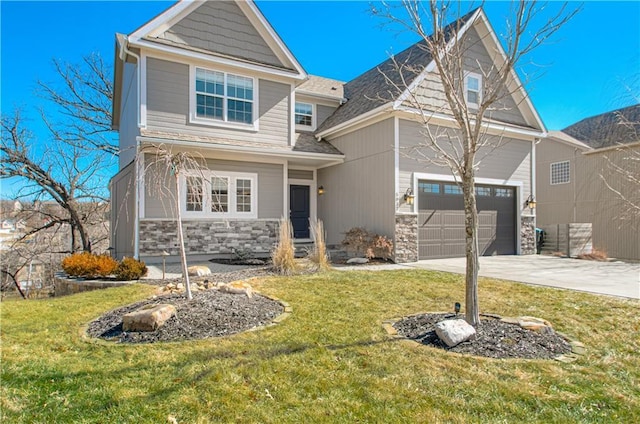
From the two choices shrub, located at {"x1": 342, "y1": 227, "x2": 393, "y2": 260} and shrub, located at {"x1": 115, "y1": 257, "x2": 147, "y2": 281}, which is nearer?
shrub, located at {"x1": 115, "y1": 257, "x2": 147, "y2": 281}

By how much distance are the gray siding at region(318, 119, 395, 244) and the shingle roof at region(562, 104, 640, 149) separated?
9.80m

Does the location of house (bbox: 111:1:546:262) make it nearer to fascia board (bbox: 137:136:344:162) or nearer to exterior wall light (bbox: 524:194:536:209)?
fascia board (bbox: 137:136:344:162)

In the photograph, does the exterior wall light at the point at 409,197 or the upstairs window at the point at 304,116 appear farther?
the upstairs window at the point at 304,116

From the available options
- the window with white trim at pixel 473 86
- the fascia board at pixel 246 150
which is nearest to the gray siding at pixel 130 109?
the fascia board at pixel 246 150

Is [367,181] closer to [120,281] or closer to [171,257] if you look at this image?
[171,257]

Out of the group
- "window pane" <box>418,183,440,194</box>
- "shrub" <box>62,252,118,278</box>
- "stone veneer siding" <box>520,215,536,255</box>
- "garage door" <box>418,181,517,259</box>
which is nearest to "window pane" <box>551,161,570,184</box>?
"stone veneer siding" <box>520,215,536,255</box>

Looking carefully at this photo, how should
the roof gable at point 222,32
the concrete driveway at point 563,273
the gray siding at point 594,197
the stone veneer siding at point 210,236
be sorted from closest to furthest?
the concrete driveway at point 563,273 < the stone veneer siding at point 210,236 < the roof gable at point 222,32 < the gray siding at point 594,197

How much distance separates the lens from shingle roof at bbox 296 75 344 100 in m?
14.3

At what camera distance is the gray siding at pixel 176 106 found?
10.1 m

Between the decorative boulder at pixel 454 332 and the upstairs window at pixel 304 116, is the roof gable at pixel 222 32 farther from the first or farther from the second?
the decorative boulder at pixel 454 332

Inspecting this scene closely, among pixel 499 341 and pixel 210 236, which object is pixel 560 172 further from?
pixel 499 341

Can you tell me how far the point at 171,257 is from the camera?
10.2 m

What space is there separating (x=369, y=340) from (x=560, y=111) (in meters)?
13.4

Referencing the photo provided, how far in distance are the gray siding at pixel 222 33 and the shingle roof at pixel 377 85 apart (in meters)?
2.92
